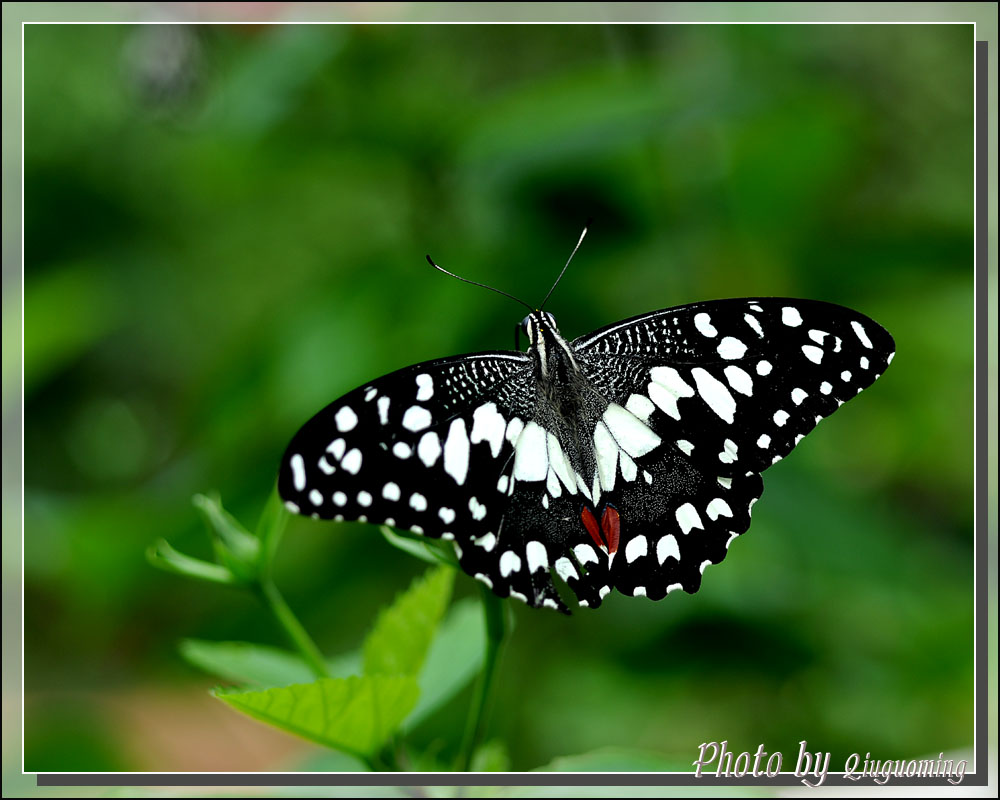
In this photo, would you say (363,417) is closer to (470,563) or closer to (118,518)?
(470,563)

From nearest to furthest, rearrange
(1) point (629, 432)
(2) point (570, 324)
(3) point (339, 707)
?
(3) point (339, 707), (1) point (629, 432), (2) point (570, 324)

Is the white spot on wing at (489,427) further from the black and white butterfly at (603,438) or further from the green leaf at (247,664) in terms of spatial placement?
the green leaf at (247,664)

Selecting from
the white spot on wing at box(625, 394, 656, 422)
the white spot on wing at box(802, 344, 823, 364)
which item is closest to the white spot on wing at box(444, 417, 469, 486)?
the white spot on wing at box(625, 394, 656, 422)

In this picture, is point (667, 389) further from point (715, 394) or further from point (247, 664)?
point (247, 664)

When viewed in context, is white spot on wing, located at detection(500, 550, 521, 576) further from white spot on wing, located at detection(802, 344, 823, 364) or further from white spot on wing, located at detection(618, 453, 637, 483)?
white spot on wing, located at detection(802, 344, 823, 364)

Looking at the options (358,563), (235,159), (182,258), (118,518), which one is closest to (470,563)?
(358,563)

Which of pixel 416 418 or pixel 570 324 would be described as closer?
pixel 416 418

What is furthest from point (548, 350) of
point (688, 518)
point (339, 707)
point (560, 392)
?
point (339, 707)
